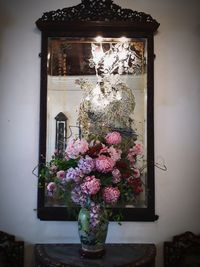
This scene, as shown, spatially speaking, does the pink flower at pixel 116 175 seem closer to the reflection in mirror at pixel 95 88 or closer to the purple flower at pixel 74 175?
the purple flower at pixel 74 175

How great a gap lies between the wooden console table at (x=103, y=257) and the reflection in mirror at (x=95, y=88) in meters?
0.61

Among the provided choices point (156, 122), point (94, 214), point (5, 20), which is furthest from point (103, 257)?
point (5, 20)

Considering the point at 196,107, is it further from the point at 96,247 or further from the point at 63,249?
the point at 63,249

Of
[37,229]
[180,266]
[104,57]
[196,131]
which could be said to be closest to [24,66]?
[104,57]

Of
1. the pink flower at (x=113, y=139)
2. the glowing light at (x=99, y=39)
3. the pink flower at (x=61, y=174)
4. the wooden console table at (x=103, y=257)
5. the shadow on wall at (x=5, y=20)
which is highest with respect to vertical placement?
the shadow on wall at (x=5, y=20)

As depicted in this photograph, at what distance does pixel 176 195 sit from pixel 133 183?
57 centimetres

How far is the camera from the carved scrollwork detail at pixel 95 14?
7.29ft

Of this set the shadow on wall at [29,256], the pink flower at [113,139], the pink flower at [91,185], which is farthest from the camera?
the shadow on wall at [29,256]

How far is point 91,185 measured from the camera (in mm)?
1679

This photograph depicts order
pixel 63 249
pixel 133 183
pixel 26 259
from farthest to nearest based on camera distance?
1. pixel 26 259
2. pixel 63 249
3. pixel 133 183

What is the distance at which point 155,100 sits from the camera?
7.41ft

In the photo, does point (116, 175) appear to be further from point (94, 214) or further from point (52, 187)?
point (52, 187)

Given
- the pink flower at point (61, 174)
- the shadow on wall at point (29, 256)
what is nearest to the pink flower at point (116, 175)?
the pink flower at point (61, 174)

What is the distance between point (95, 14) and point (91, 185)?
1.23 metres
